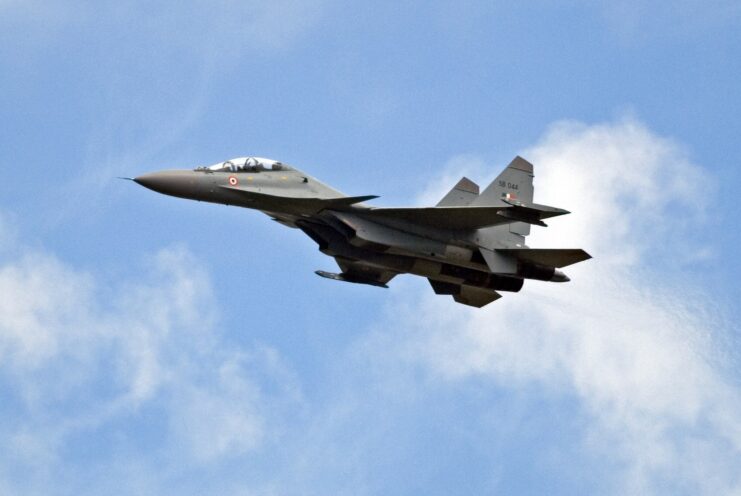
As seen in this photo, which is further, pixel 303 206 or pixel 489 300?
pixel 489 300

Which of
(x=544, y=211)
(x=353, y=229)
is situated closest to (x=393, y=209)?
(x=353, y=229)

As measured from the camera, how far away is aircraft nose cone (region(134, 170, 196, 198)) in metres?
39.6

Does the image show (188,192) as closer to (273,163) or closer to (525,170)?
(273,163)

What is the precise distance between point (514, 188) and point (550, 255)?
3.47 m

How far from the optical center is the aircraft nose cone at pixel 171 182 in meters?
39.6

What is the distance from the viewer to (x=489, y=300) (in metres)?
45.4

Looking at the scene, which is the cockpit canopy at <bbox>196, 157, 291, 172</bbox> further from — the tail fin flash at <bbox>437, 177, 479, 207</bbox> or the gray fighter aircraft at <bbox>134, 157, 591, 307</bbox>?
the tail fin flash at <bbox>437, 177, 479, 207</bbox>

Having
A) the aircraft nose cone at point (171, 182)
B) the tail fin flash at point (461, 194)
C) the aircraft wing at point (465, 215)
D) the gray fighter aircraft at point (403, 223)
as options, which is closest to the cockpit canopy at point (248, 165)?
the gray fighter aircraft at point (403, 223)

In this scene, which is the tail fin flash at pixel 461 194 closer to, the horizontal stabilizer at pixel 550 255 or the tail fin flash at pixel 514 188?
the tail fin flash at pixel 514 188

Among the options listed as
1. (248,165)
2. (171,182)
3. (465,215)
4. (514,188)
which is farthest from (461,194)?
(171,182)

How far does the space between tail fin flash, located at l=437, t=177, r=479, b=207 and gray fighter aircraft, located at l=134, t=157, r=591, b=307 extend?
0.03 m

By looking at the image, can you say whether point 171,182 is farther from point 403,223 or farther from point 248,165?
point 403,223

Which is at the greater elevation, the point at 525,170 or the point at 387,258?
the point at 525,170

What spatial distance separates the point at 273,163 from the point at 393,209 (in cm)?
369
